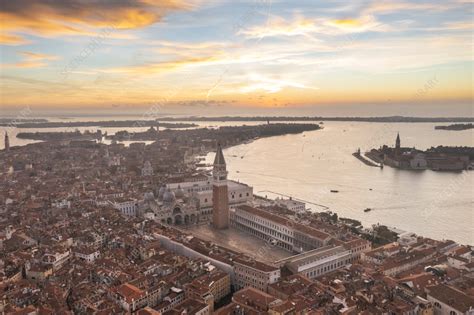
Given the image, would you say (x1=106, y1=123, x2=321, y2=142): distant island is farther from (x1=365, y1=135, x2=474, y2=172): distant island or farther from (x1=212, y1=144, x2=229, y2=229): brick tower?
(x1=212, y1=144, x2=229, y2=229): brick tower

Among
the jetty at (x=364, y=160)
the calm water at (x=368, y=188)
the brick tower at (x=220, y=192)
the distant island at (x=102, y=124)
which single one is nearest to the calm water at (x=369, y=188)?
the calm water at (x=368, y=188)

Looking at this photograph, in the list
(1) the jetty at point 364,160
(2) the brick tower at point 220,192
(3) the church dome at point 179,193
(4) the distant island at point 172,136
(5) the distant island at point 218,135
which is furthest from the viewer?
(4) the distant island at point 172,136

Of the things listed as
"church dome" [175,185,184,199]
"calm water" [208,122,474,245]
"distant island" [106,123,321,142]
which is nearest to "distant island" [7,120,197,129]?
"distant island" [106,123,321,142]

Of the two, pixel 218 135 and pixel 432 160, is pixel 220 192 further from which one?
pixel 218 135

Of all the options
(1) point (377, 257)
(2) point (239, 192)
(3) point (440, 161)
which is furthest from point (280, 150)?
(1) point (377, 257)

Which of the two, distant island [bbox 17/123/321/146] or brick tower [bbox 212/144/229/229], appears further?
distant island [bbox 17/123/321/146]

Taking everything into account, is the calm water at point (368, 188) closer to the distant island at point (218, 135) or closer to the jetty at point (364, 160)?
the jetty at point (364, 160)


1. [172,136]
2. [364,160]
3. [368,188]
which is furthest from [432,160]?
[172,136]
